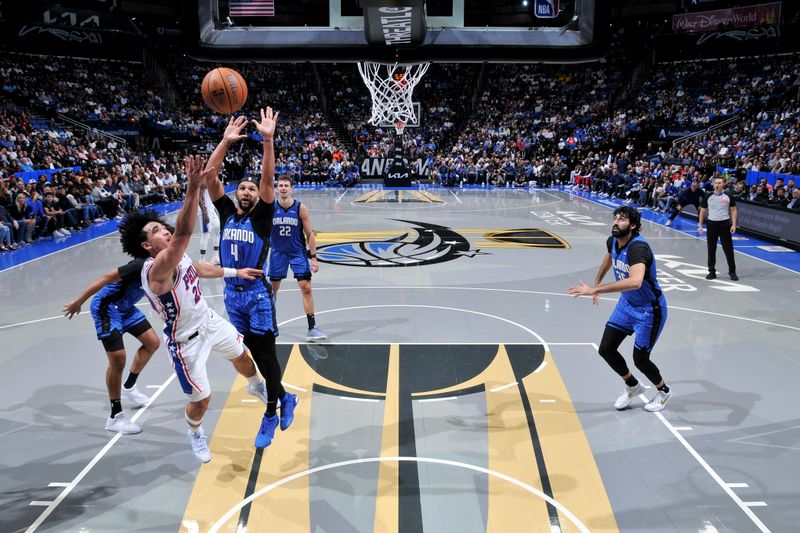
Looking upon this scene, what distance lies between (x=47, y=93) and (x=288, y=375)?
30.0 m

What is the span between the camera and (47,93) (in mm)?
29703

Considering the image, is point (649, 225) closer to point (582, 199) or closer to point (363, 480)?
point (582, 199)

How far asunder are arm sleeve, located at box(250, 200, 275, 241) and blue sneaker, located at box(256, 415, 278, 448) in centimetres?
140

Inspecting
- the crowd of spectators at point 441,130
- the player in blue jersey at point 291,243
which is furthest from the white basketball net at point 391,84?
the player in blue jersey at point 291,243

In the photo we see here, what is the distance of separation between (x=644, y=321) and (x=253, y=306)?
312 centimetres

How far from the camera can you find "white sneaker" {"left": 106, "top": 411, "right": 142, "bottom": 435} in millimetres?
4918

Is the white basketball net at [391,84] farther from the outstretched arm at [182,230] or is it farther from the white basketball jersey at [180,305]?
the outstretched arm at [182,230]

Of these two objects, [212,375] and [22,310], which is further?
Result: [22,310]

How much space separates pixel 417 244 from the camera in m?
13.4

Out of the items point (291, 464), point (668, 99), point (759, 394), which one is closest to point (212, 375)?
point (291, 464)

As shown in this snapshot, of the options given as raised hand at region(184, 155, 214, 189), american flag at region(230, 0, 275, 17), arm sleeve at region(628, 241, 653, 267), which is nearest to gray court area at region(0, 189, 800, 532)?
arm sleeve at region(628, 241, 653, 267)

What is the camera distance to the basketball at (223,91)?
22.7 feet

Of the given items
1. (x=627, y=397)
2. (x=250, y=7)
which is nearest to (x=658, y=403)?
(x=627, y=397)

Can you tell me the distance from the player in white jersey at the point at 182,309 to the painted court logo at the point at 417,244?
682 centimetres
